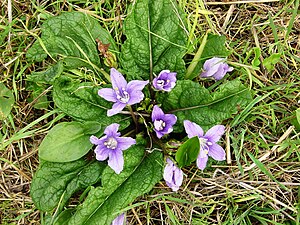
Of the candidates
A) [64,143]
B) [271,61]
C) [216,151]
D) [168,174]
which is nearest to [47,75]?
[64,143]

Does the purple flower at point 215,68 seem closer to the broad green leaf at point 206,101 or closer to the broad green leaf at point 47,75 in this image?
the broad green leaf at point 206,101

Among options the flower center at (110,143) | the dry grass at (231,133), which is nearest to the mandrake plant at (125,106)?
the flower center at (110,143)


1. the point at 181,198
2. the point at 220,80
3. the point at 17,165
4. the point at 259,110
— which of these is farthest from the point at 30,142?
the point at 259,110

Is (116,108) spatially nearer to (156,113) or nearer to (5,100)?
(156,113)

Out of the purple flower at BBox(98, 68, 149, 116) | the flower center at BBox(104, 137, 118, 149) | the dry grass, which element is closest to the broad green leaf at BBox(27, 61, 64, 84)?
the dry grass

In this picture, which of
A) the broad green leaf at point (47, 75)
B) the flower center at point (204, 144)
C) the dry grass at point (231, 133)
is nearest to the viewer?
the flower center at point (204, 144)

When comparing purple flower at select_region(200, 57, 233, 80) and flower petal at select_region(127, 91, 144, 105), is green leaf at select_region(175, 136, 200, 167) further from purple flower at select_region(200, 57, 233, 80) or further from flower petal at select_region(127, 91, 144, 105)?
purple flower at select_region(200, 57, 233, 80)

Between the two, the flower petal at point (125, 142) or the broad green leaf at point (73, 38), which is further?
the broad green leaf at point (73, 38)
